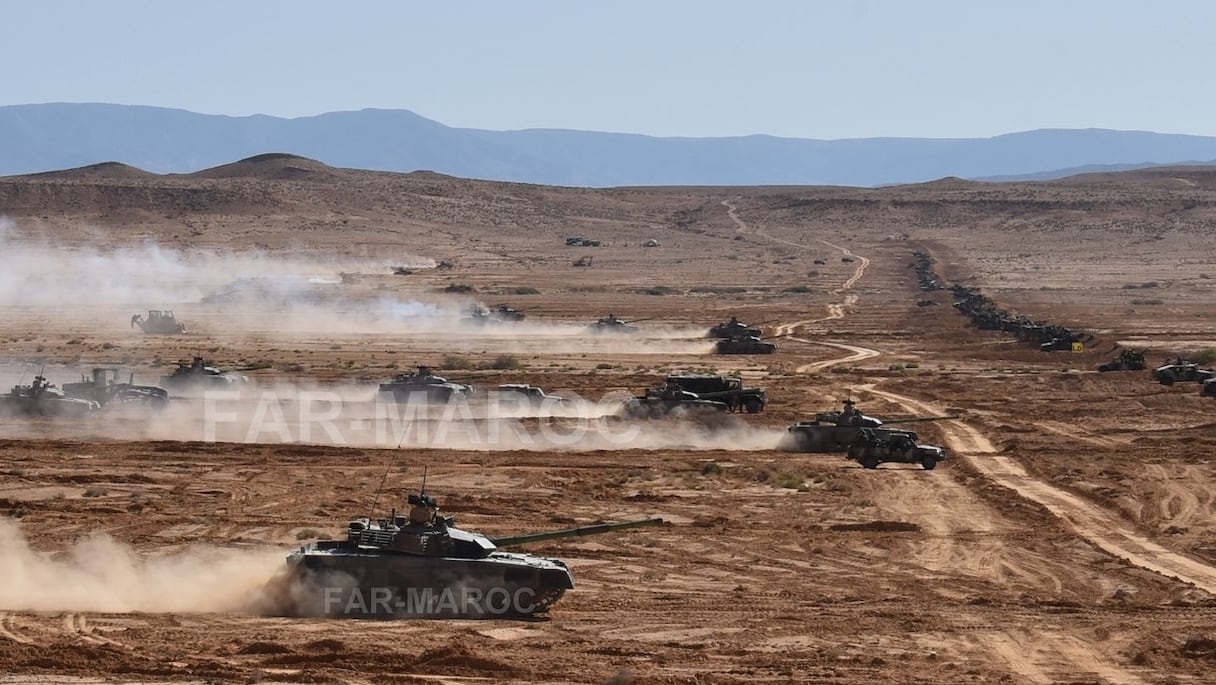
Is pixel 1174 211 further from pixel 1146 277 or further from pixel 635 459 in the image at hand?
pixel 635 459

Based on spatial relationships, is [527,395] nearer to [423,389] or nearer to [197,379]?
[423,389]

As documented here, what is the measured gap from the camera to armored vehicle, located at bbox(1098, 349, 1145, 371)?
5684 cm

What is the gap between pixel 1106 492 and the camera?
31766 millimetres

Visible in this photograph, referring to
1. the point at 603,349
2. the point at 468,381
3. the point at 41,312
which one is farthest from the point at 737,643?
the point at 41,312

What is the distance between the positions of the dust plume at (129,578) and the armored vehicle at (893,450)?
15.5 m

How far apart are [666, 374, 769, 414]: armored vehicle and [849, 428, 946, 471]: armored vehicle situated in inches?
347

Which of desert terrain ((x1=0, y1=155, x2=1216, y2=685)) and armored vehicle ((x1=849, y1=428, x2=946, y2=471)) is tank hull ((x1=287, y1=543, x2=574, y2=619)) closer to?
desert terrain ((x1=0, y1=155, x2=1216, y2=685))

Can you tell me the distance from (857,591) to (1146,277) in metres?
110

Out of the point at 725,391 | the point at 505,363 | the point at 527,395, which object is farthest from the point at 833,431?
the point at 505,363

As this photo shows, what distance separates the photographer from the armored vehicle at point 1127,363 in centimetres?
5684

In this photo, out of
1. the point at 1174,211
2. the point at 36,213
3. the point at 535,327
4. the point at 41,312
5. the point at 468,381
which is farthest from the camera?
the point at 1174,211

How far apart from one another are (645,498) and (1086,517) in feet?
26.9

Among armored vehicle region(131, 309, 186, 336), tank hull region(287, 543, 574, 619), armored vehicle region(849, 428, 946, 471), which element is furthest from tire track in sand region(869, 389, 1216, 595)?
armored vehicle region(131, 309, 186, 336)

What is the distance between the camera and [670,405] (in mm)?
42875
